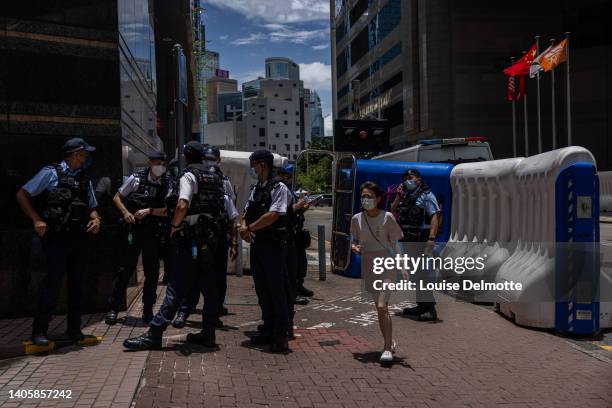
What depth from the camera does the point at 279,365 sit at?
5371mm

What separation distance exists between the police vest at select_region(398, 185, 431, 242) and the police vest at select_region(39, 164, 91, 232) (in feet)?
12.9

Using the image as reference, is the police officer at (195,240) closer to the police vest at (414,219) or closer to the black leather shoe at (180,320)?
the black leather shoe at (180,320)

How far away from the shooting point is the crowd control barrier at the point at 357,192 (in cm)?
1156

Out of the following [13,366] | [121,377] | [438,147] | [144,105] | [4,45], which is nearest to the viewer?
[121,377]

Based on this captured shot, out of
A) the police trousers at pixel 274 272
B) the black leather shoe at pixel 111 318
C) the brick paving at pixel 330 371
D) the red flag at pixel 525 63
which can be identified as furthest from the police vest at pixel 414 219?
the red flag at pixel 525 63

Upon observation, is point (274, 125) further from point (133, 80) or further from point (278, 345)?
point (278, 345)

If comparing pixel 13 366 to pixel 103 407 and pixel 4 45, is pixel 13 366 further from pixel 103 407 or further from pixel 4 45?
pixel 4 45

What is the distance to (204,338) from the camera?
567 centimetres

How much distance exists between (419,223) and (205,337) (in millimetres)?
3300

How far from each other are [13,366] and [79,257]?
3.63 feet

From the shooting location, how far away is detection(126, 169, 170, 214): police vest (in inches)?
264

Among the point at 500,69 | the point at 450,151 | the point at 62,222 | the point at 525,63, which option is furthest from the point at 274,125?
the point at 62,222

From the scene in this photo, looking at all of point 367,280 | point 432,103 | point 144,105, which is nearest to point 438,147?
point 144,105

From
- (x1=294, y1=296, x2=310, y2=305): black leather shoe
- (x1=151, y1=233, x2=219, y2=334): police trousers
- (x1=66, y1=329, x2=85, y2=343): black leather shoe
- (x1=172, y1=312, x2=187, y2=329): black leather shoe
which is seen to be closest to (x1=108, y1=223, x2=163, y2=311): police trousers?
(x1=172, y1=312, x2=187, y2=329): black leather shoe
